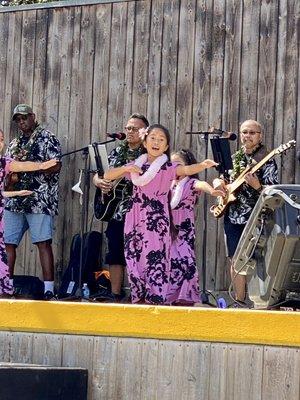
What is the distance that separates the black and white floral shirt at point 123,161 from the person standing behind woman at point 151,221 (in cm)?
98

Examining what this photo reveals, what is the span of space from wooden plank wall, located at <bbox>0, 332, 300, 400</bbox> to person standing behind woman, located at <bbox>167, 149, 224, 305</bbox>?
1810mm

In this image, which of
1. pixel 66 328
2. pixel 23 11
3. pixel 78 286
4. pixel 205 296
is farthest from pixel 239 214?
pixel 23 11

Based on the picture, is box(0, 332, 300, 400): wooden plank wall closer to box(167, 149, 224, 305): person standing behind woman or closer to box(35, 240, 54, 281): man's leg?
box(167, 149, 224, 305): person standing behind woman

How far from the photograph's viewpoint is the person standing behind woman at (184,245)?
8.49 meters

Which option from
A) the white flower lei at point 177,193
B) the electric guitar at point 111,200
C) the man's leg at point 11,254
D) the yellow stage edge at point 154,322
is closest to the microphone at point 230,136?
the white flower lei at point 177,193

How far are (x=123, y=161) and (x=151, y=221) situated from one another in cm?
135

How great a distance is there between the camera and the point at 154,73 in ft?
33.0

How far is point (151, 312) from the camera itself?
6355mm

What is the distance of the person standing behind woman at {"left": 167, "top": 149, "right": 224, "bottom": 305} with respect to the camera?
849 centimetres

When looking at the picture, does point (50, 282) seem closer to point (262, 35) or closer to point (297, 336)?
point (262, 35)

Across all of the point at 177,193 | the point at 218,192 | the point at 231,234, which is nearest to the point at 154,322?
the point at 218,192

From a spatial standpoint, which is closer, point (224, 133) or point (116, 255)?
point (224, 133)

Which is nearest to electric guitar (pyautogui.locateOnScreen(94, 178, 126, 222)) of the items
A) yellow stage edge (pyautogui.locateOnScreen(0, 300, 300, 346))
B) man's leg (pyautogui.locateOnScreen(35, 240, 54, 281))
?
man's leg (pyautogui.locateOnScreen(35, 240, 54, 281))

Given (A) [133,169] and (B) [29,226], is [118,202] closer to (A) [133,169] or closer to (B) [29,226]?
(B) [29,226]
